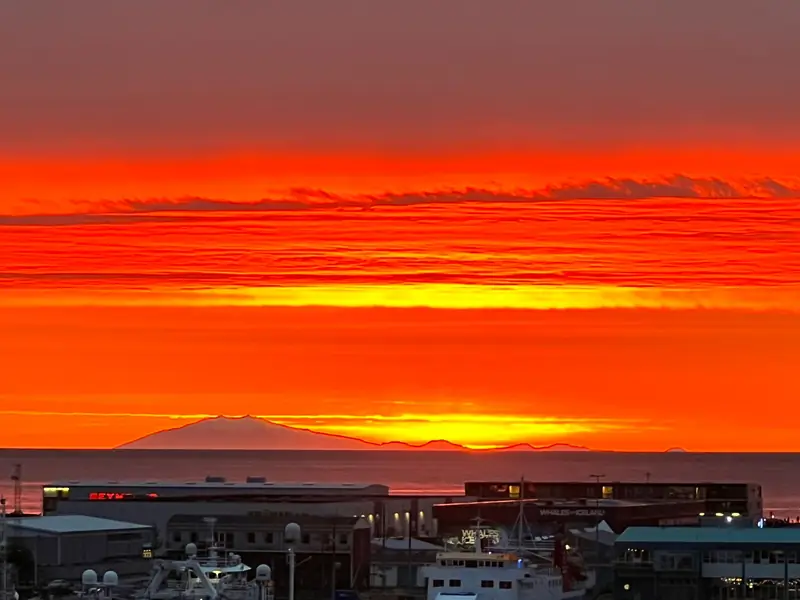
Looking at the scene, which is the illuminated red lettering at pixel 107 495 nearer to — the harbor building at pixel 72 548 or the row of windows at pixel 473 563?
the harbor building at pixel 72 548

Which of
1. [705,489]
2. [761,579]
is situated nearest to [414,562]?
[761,579]

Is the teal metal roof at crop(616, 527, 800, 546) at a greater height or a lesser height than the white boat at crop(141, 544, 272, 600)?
greater

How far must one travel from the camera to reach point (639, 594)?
99875 mm

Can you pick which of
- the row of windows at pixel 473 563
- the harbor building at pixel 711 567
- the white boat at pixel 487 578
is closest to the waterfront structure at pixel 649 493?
the harbor building at pixel 711 567

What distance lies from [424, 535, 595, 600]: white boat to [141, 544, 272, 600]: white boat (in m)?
7.80

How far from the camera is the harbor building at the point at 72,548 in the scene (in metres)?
104

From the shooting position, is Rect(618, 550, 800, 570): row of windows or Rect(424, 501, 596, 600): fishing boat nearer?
Rect(424, 501, 596, 600): fishing boat

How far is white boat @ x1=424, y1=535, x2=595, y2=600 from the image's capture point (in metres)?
89.9

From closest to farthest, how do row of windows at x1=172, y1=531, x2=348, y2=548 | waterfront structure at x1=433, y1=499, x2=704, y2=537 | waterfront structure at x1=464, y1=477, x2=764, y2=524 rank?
row of windows at x1=172, y1=531, x2=348, y2=548
waterfront structure at x1=433, y1=499, x2=704, y2=537
waterfront structure at x1=464, y1=477, x2=764, y2=524

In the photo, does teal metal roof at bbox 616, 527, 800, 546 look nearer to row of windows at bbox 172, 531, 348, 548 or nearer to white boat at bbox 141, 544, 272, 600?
A: row of windows at bbox 172, 531, 348, 548

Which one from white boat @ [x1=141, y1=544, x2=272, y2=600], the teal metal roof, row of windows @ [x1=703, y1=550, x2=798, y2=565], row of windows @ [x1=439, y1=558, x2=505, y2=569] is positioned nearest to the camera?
white boat @ [x1=141, y1=544, x2=272, y2=600]

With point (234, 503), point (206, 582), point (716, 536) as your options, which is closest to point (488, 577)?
point (206, 582)

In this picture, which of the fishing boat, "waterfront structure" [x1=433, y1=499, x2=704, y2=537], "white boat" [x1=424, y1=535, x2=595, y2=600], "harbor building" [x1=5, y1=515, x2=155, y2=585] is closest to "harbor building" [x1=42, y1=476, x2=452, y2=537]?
"waterfront structure" [x1=433, y1=499, x2=704, y2=537]

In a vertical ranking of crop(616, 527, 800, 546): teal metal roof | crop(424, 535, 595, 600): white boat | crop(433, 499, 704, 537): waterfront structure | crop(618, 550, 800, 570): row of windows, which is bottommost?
crop(424, 535, 595, 600): white boat
